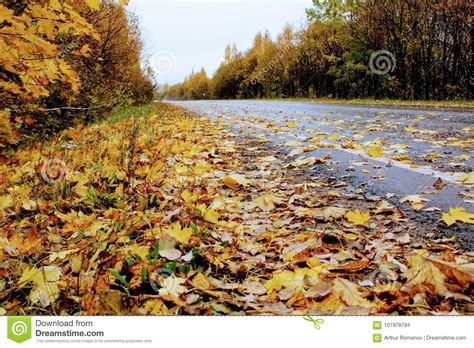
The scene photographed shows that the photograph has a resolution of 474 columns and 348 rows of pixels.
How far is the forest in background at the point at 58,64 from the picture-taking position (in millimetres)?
2670

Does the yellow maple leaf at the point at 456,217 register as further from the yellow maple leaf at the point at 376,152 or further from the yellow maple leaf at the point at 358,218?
the yellow maple leaf at the point at 376,152

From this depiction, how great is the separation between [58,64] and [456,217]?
317cm

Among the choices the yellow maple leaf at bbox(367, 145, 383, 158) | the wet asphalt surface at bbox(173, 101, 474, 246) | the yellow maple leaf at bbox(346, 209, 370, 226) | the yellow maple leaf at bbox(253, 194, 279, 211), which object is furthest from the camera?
the yellow maple leaf at bbox(367, 145, 383, 158)

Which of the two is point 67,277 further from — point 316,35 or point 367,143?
point 316,35

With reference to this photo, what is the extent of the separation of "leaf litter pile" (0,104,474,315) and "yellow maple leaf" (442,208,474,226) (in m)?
0.13

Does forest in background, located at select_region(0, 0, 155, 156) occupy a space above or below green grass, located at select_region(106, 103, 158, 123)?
above

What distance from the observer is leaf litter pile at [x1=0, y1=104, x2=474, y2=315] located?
140cm

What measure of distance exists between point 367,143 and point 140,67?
32.3 ft

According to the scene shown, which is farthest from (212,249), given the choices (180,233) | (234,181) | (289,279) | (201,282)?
(234,181)

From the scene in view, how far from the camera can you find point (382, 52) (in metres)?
17.4

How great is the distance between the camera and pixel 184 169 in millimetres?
3363
